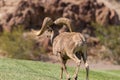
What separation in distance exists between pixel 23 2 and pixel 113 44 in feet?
26.3

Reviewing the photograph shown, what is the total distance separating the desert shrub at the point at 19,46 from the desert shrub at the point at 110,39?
5302 millimetres

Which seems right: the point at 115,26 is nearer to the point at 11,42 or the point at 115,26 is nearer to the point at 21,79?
the point at 11,42

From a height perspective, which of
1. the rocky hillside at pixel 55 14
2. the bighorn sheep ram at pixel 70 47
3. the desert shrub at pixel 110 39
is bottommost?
the desert shrub at pixel 110 39

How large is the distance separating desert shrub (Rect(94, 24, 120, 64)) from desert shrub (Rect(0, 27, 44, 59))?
530 centimetres

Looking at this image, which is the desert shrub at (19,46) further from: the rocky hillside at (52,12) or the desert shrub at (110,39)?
the desert shrub at (110,39)

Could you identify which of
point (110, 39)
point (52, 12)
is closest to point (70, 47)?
point (52, 12)

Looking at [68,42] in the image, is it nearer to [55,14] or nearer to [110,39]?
[55,14]

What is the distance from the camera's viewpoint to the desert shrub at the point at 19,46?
33.3 m

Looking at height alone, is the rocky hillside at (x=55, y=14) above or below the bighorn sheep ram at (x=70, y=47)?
below

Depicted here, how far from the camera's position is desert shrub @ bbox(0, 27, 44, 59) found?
33.3 m

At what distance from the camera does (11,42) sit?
1330 inches

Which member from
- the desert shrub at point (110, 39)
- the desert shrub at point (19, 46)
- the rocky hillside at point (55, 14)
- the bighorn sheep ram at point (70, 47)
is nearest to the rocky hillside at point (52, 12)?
the rocky hillside at point (55, 14)

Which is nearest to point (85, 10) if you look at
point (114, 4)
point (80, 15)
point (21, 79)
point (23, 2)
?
point (80, 15)

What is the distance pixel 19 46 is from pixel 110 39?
750cm
